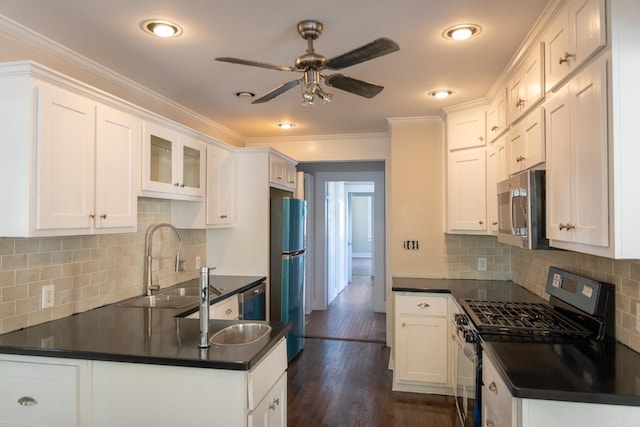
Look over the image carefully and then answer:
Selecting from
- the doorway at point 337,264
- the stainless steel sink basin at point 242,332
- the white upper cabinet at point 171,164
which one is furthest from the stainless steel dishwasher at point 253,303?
the doorway at point 337,264

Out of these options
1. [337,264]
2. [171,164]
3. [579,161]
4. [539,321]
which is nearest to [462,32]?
[579,161]

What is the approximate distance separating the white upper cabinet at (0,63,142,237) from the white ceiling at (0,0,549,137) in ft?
1.19

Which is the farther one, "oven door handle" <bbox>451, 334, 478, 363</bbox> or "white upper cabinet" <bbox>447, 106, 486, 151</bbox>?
"white upper cabinet" <bbox>447, 106, 486, 151</bbox>

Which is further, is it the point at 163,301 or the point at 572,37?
the point at 163,301

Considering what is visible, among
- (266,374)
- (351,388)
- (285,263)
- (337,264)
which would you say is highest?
(285,263)

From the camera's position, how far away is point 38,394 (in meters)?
1.76

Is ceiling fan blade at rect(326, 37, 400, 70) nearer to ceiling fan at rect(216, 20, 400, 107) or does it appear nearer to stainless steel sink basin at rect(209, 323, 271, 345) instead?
ceiling fan at rect(216, 20, 400, 107)

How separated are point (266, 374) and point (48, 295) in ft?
4.44

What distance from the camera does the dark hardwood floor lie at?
288 centimetres

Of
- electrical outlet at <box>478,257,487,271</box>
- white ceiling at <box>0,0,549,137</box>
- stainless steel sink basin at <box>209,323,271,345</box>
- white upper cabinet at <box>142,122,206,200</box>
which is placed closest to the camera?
white ceiling at <box>0,0,549,137</box>

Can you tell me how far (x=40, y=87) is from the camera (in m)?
1.78

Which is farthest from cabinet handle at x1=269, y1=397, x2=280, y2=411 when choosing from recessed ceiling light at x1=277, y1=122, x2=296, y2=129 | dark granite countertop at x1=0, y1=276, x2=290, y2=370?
recessed ceiling light at x1=277, y1=122, x2=296, y2=129

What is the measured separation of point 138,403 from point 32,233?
2.95 ft

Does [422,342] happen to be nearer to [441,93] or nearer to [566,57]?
[441,93]
